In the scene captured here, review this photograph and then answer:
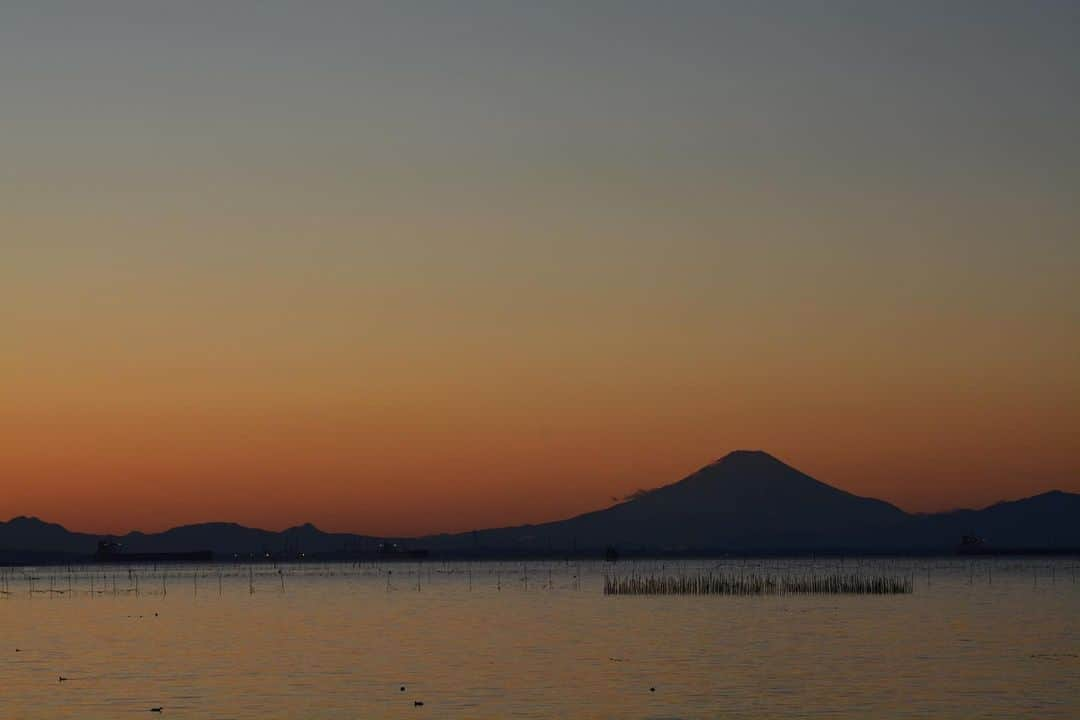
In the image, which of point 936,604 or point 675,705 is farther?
point 936,604

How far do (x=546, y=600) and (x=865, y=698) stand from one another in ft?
273

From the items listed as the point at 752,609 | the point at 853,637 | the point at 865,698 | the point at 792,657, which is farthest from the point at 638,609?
the point at 865,698

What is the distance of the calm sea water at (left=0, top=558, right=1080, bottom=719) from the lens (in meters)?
56.8

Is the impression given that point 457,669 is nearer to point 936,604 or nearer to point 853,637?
point 853,637

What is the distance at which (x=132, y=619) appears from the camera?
115m

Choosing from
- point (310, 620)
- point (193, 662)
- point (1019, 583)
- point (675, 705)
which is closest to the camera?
point (675, 705)

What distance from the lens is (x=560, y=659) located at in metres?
74.8

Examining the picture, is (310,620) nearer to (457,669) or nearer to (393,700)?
(457,669)

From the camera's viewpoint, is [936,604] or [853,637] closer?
[853,637]

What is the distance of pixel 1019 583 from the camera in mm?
170000

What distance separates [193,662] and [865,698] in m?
33.2

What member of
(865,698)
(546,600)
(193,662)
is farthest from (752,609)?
(865,698)

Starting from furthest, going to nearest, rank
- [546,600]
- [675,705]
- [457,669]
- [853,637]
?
[546,600]
[853,637]
[457,669]
[675,705]

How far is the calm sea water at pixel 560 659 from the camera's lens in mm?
56750
